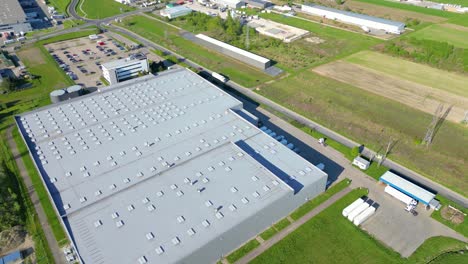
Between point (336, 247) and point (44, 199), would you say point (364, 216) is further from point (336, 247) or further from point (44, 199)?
point (44, 199)

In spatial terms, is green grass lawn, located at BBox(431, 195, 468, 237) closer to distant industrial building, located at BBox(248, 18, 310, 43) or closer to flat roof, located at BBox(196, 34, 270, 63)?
flat roof, located at BBox(196, 34, 270, 63)

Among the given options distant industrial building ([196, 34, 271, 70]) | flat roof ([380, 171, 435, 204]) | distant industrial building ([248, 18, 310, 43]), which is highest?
distant industrial building ([248, 18, 310, 43])

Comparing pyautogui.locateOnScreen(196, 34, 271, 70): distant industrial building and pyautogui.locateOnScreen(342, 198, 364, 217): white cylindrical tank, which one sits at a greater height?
pyautogui.locateOnScreen(196, 34, 271, 70): distant industrial building

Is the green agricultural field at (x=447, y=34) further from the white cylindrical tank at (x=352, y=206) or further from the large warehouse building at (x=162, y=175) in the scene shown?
the large warehouse building at (x=162, y=175)

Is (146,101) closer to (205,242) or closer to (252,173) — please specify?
(252,173)

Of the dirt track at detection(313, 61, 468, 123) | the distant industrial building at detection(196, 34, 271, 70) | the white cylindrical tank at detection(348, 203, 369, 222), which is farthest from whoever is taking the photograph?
the distant industrial building at detection(196, 34, 271, 70)

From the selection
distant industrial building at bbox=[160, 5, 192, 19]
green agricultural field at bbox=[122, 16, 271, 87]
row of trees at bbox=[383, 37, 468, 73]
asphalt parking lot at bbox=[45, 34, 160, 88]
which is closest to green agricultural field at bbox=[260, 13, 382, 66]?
row of trees at bbox=[383, 37, 468, 73]

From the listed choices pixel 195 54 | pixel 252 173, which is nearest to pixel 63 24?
pixel 195 54
